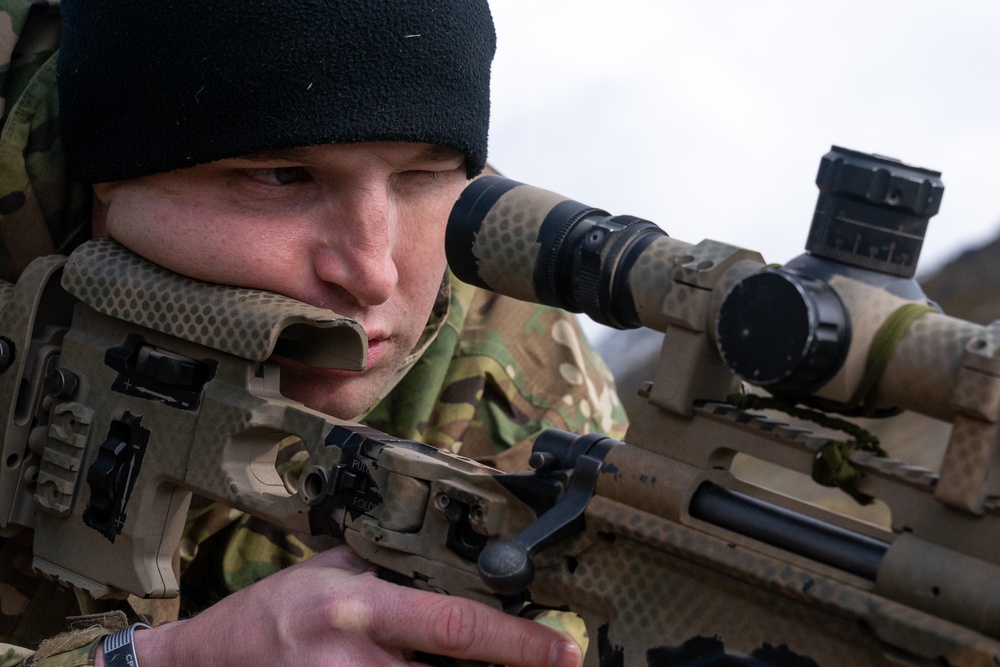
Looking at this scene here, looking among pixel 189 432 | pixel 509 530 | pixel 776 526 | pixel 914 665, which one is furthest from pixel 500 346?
pixel 914 665

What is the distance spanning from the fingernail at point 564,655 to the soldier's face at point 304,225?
2.74ft

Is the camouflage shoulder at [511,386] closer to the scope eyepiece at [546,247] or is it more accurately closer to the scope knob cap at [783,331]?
the scope eyepiece at [546,247]

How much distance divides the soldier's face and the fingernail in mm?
836

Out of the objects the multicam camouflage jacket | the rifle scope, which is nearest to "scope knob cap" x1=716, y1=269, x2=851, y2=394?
the rifle scope

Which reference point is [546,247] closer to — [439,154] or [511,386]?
[439,154]

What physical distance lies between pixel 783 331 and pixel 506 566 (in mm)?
530

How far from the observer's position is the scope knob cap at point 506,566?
180cm

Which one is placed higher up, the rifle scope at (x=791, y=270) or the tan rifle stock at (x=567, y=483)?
the rifle scope at (x=791, y=270)

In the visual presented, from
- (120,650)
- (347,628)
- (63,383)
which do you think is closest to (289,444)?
(63,383)

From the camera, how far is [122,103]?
252cm

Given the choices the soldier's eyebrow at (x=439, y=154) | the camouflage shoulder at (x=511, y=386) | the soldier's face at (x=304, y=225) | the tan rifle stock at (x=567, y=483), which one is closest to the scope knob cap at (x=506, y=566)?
the tan rifle stock at (x=567, y=483)

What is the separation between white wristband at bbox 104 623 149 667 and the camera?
2285 mm

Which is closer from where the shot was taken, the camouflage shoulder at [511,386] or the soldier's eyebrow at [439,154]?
the soldier's eyebrow at [439,154]

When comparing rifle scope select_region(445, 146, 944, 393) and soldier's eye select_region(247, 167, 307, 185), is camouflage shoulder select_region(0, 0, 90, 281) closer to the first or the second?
soldier's eye select_region(247, 167, 307, 185)
